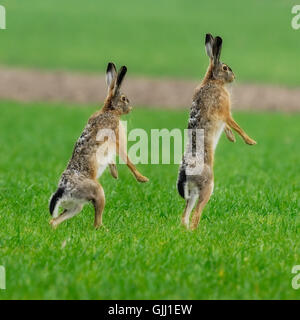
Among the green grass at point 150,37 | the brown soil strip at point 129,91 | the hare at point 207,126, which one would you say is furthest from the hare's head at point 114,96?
the green grass at point 150,37

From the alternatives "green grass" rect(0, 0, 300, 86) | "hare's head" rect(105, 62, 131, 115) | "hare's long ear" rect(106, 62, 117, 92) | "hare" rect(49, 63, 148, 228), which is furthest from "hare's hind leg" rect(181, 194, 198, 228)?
"green grass" rect(0, 0, 300, 86)

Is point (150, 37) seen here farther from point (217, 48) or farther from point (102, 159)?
point (102, 159)

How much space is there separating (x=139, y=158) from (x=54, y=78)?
53.4 feet

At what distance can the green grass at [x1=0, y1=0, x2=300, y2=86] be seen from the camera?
Result: 3541 cm

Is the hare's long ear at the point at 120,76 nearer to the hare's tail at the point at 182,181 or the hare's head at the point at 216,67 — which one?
the hare's head at the point at 216,67

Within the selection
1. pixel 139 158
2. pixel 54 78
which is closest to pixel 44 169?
pixel 139 158

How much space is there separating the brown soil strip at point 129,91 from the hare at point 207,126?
1899 cm

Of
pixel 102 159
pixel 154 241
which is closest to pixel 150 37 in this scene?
pixel 102 159

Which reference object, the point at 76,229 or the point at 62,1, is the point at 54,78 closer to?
the point at 62,1

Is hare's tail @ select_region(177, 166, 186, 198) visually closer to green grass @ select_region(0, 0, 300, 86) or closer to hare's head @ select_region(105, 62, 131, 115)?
hare's head @ select_region(105, 62, 131, 115)

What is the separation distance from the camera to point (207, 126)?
873 centimetres

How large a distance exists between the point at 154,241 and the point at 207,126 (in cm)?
177

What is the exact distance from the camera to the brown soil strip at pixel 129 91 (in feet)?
94.6

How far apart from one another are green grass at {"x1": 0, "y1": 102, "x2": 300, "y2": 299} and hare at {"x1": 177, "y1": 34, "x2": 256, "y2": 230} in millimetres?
487
